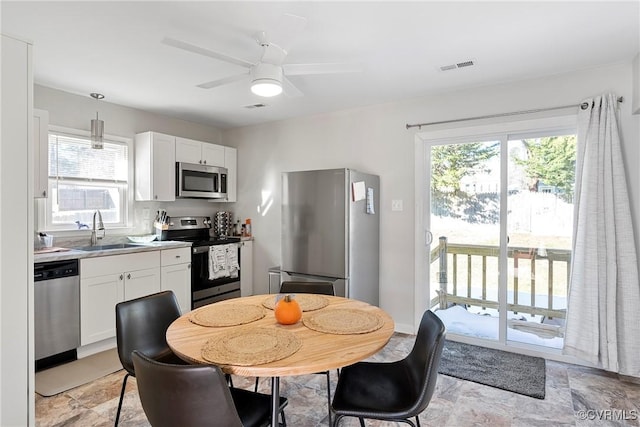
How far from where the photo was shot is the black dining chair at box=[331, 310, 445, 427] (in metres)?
1.42

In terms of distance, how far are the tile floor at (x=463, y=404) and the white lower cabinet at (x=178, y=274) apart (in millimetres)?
1070

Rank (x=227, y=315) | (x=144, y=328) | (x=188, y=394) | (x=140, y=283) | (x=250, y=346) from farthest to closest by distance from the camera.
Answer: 1. (x=140, y=283)
2. (x=144, y=328)
3. (x=227, y=315)
4. (x=250, y=346)
5. (x=188, y=394)

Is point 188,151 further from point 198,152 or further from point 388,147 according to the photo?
point 388,147

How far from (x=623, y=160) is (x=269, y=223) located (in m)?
3.60

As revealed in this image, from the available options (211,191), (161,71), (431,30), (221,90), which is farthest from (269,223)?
(431,30)

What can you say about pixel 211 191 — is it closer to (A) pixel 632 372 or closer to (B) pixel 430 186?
(B) pixel 430 186

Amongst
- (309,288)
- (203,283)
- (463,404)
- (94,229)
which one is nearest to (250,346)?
(309,288)

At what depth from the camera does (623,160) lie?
2666 millimetres

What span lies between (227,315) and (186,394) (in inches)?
26.5

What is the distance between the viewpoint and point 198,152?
436cm

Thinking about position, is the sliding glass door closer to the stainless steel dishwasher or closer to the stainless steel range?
the stainless steel range
